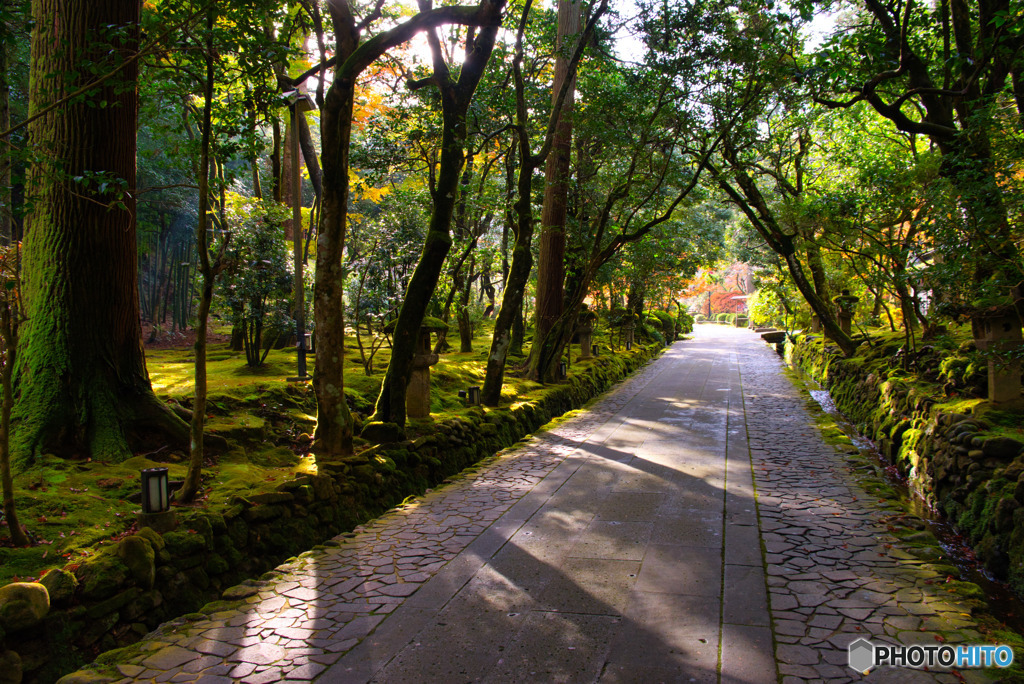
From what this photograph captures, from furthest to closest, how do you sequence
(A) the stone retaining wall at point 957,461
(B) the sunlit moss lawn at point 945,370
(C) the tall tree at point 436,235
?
(C) the tall tree at point 436,235 < (B) the sunlit moss lawn at point 945,370 < (A) the stone retaining wall at point 957,461

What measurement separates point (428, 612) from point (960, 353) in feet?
23.4

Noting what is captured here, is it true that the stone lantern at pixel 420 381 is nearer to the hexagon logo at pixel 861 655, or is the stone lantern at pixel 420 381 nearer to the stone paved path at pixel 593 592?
the stone paved path at pixel 593 592

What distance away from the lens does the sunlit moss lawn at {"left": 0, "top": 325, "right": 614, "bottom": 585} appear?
388cm

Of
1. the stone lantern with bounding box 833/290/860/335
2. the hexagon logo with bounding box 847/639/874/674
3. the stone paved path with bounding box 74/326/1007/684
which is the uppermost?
the stone lantern with bounding box 833/290/860/335

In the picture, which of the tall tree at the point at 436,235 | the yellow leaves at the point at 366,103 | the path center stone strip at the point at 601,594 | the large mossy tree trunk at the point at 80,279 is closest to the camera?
the path center stone strip at the point at 601,594

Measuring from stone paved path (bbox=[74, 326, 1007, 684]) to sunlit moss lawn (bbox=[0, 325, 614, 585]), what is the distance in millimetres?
823

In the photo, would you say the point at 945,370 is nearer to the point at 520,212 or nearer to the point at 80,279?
the point at 520,212

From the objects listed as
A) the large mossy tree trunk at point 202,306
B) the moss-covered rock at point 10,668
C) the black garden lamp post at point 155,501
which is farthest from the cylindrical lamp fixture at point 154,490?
the moss-covered rock at point 10,668

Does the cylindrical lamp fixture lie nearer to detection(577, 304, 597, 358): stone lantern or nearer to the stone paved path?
the stone paved path

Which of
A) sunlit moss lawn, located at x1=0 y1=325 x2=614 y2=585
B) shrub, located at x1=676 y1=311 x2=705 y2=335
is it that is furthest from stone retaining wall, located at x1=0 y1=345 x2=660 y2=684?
shrub, located at x1=676 y1=311 x2=705 y2=335

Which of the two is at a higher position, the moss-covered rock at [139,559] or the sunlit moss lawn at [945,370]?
the sunlit moss lawn at [945,370]

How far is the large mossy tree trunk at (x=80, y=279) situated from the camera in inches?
196

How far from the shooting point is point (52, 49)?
5.23m

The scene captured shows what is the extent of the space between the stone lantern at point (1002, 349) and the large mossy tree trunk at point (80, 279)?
758 cm
